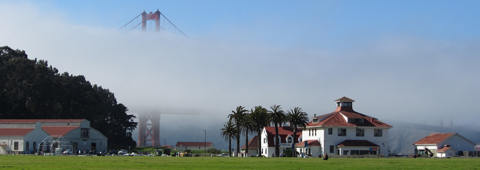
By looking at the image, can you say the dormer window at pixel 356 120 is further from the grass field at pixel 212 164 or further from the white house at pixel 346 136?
the grass field at pixel 212 164

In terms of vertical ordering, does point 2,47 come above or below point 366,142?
above

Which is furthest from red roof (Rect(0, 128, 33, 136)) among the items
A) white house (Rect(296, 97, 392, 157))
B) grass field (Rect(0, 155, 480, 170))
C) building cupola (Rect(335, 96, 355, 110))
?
building cupola (Rect(335, 96, 355, 110))

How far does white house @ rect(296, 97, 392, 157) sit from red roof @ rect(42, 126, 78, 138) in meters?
43.3

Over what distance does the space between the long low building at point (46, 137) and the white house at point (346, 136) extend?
136 ft

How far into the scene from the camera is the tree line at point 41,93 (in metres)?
127

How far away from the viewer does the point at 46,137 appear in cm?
10400

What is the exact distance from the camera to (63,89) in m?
132

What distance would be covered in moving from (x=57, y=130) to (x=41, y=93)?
20369mm

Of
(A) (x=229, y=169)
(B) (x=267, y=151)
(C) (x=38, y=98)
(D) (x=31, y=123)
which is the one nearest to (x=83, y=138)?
(D) (x=31, y=123)

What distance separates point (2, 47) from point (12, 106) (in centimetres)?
1702

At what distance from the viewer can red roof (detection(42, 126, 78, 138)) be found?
108688 mm

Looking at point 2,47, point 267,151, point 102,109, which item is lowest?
point 267,151

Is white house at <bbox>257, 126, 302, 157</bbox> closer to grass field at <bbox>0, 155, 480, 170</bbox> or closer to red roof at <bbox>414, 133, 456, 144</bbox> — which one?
red roof at <bbox>414, 133, 456, 144</bbox>

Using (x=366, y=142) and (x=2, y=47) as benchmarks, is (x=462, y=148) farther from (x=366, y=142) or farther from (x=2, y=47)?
(x=2, y=47)
